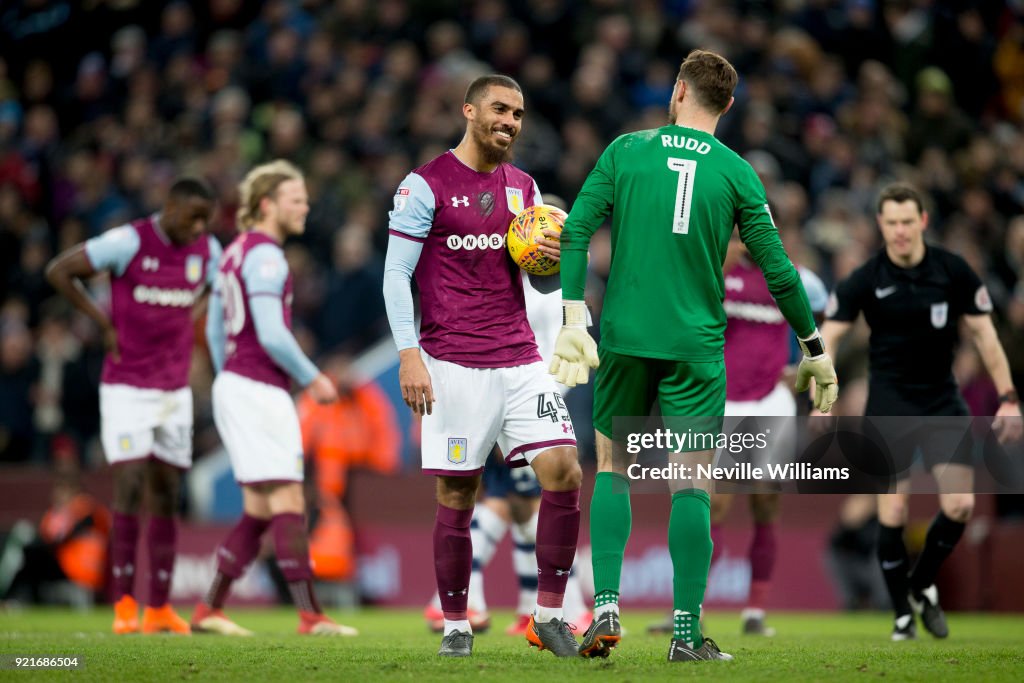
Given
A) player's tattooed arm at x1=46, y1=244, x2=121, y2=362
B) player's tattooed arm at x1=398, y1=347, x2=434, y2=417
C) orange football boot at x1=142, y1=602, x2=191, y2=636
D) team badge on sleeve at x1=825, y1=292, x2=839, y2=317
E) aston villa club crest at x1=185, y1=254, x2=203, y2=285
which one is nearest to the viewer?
player's tattooed arm at x1=398, y1=347, x2=434, y2=417

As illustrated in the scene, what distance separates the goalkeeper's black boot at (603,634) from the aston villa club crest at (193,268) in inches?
184

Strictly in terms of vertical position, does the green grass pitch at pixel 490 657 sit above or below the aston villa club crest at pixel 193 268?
below

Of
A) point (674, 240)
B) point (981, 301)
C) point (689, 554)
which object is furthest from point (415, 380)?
point (981, 301)

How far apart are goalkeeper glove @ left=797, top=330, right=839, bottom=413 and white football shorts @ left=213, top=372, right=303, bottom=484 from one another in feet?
12.7

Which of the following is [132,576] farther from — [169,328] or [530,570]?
[530,570]

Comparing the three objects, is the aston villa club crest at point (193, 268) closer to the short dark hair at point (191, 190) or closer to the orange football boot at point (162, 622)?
the short dark hair at point (191, 190)

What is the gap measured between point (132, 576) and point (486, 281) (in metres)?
4.17

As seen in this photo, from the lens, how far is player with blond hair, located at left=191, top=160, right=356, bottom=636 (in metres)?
8.86

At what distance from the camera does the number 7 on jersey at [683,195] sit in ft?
→ 20.6

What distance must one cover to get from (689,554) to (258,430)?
3.71 m

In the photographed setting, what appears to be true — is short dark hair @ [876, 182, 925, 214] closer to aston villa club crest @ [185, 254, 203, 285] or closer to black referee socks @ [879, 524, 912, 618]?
black referee socks @ [879, 524, 912, 618]

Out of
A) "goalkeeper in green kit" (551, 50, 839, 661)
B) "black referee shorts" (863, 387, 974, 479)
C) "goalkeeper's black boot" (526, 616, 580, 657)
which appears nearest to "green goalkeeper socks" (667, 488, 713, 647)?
"goalkeeper in green kit" (551, 50, 839, 661)

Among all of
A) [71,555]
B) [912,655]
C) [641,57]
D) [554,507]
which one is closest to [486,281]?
[554,507]

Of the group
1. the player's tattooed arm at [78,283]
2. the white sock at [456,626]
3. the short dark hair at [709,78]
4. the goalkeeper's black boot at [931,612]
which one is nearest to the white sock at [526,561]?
the goalkeeper's black boot at [931,612]
